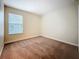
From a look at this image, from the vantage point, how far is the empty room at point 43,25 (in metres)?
2.89

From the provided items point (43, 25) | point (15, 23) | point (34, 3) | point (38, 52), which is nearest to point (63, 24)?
point (43, 25)

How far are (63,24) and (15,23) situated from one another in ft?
10.1

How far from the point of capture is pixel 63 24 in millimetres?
3832

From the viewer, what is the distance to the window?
353cm

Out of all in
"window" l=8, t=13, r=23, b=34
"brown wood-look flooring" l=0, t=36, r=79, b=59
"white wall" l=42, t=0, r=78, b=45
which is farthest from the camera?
"window" l=8, t=13, r=23, b=34

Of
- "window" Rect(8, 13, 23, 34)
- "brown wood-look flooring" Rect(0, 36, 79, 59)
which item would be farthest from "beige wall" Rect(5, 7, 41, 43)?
"brown wood-look flooring" Rect(0, 36, 79, 59)

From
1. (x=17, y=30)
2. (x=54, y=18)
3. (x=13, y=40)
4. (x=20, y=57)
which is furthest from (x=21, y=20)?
(x=20, y=57)

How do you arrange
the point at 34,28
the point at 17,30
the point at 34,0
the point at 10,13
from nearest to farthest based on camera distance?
the point at 34,0, the point at 10,13, the point at 17,30, the point at 34,28

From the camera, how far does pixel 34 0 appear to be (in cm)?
282

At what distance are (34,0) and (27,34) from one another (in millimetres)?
2521

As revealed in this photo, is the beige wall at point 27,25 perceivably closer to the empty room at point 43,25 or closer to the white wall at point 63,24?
the empty room at point 43,25

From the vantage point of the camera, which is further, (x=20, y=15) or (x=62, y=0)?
(x=20, y=15)

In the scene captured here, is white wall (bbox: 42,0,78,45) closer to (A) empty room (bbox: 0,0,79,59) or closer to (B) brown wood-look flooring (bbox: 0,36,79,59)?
(A) empty room (bbox: 0,0,79,59)

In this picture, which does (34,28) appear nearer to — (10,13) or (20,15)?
(20,15)
